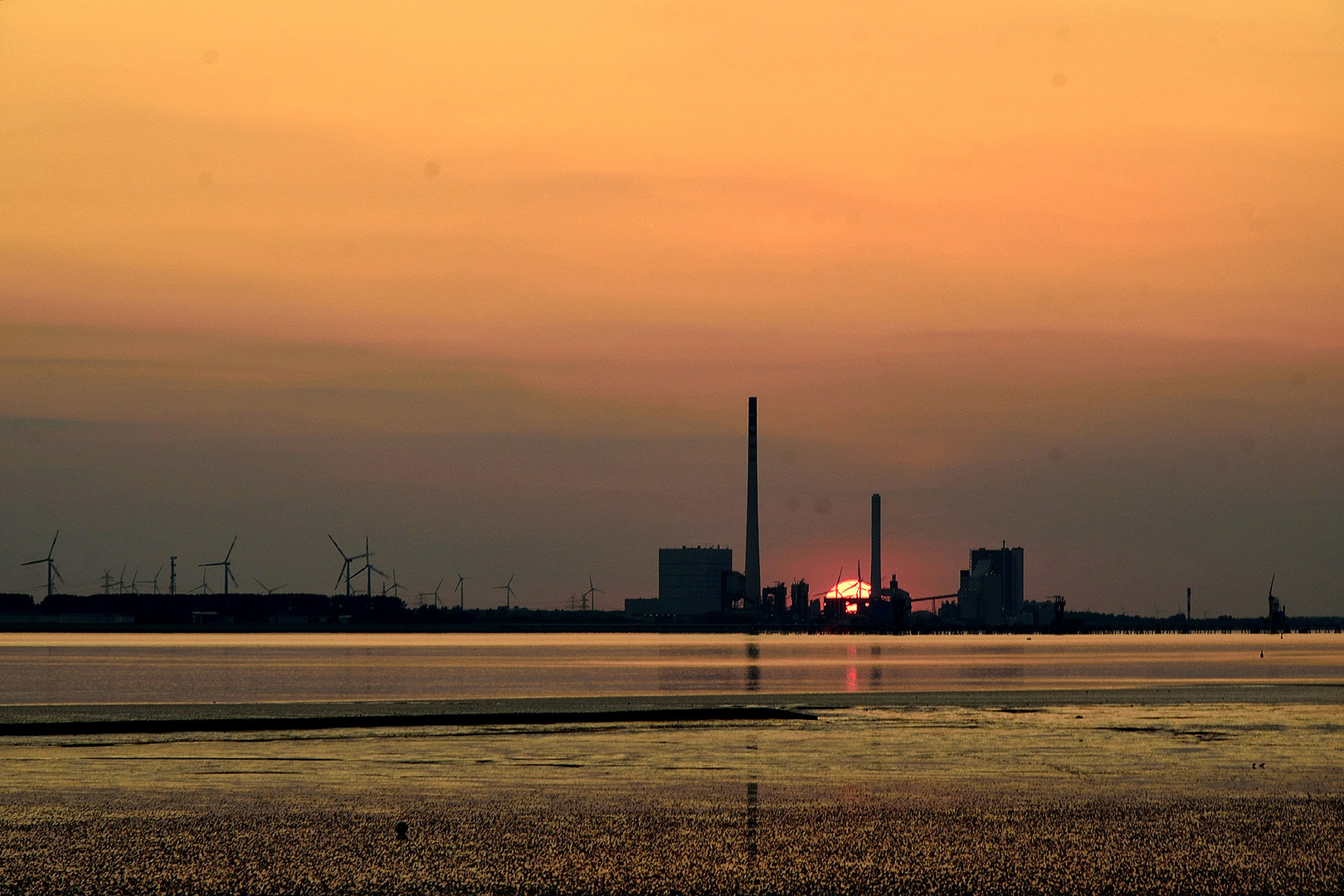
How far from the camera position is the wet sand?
1950 centimetres

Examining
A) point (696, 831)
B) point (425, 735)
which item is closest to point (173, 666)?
point (425, 735)

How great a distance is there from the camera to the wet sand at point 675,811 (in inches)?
768

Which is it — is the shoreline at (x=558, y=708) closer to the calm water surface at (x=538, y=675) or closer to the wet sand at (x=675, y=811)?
the wet sand at (x=675, y=811)

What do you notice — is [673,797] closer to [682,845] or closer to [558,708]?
[682,845]

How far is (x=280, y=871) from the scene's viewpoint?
1983 cm

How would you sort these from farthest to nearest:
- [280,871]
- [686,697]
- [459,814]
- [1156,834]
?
[686,697] < [459,814] < [1156,834] < [280,871]

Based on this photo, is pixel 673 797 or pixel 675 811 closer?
pixel 675 811

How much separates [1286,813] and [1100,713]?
27380mm

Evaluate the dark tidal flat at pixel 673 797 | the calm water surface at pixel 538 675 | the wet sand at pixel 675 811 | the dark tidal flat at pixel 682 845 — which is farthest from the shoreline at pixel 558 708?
the dark tidal flat at pixel 682 845

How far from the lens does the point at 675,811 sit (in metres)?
25.7

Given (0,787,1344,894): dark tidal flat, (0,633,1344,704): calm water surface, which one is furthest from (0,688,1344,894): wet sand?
(0,633,1344,704): calm water surface

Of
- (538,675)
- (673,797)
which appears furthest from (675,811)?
(538,675)

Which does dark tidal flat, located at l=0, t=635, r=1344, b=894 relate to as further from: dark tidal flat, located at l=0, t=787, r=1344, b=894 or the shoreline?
the shoreline

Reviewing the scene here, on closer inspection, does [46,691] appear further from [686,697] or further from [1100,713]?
[1100,713]
